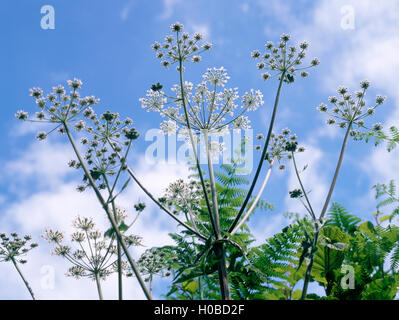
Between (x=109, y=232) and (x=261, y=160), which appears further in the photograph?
(x=261, y=160)

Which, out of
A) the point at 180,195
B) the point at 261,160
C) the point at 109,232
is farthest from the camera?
the point at 180,195

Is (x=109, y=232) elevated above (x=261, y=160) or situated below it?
below

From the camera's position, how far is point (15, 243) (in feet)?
21.0

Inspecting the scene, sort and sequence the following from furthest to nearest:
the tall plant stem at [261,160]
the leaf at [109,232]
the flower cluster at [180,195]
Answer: the flower cluster at [180,195] → the tall plant stem at [261,160] → the leaf at [109,232]

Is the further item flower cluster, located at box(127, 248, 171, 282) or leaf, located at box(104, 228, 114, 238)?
flower cluster, located at box(127, 248, 171, 282)

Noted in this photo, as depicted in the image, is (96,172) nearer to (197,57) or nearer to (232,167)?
(197,57)

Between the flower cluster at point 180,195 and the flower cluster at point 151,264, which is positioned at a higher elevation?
the flower cluster at point 180,195

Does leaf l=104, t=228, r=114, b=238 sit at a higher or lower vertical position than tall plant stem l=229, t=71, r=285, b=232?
lower

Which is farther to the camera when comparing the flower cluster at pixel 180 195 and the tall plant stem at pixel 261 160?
the flower cluster at pixel 180 195

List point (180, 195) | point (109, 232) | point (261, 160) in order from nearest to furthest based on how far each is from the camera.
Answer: point (109, 232) < point (261, 160) < point (180, 195)

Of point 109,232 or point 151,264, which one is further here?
point 151,264

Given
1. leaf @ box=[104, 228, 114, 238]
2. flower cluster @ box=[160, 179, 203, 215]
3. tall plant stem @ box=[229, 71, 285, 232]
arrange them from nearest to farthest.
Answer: leaf @ box=[104, 228, 114, 238] < tall plant stem @ box=[229, 71, 285, 232] < flower cluster @ box=[160, 179, 203, 215]
